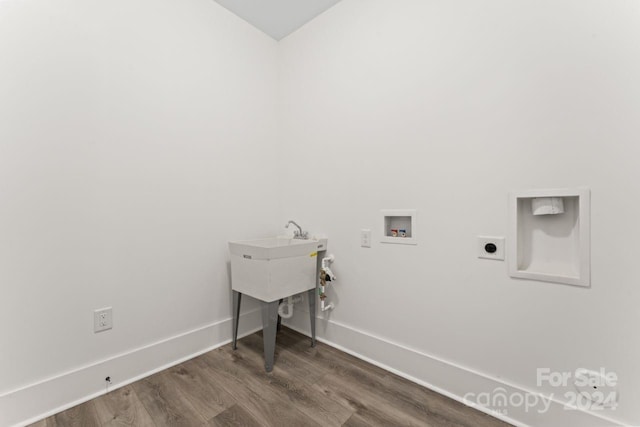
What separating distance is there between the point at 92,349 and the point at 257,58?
224 centimetres

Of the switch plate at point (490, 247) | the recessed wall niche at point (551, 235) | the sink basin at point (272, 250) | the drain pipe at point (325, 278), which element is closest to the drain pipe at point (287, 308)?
the drain pipe at point (325, 278)

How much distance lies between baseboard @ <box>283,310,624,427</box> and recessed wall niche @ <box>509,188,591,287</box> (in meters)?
0.53

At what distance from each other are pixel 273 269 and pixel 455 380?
114 cm

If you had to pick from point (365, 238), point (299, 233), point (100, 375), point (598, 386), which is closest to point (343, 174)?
point (365, 238)

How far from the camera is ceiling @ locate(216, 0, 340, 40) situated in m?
1.95

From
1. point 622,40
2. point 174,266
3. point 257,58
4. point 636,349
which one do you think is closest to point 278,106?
point 257,58

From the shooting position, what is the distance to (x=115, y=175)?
150cm

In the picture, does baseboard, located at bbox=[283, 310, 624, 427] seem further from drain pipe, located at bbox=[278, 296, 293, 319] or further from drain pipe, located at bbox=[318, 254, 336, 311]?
drain pipe, located at bbox=[278, 296, 293, 319]

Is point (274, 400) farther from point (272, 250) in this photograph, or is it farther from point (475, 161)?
point (475, 161)

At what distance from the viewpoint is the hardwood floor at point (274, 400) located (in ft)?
4.11

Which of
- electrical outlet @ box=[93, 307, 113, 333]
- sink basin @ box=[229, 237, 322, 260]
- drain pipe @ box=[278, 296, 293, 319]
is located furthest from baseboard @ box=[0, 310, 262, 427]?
sink basin @ box=[229, 237, 322, 260]

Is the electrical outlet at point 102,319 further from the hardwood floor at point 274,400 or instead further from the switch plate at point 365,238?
the switch plate at point 365,238

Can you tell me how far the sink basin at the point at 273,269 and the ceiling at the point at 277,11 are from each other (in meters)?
1.72

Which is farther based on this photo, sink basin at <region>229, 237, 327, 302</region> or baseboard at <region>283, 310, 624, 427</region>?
sink basin at <region>229, 237, 327, 302</region>
